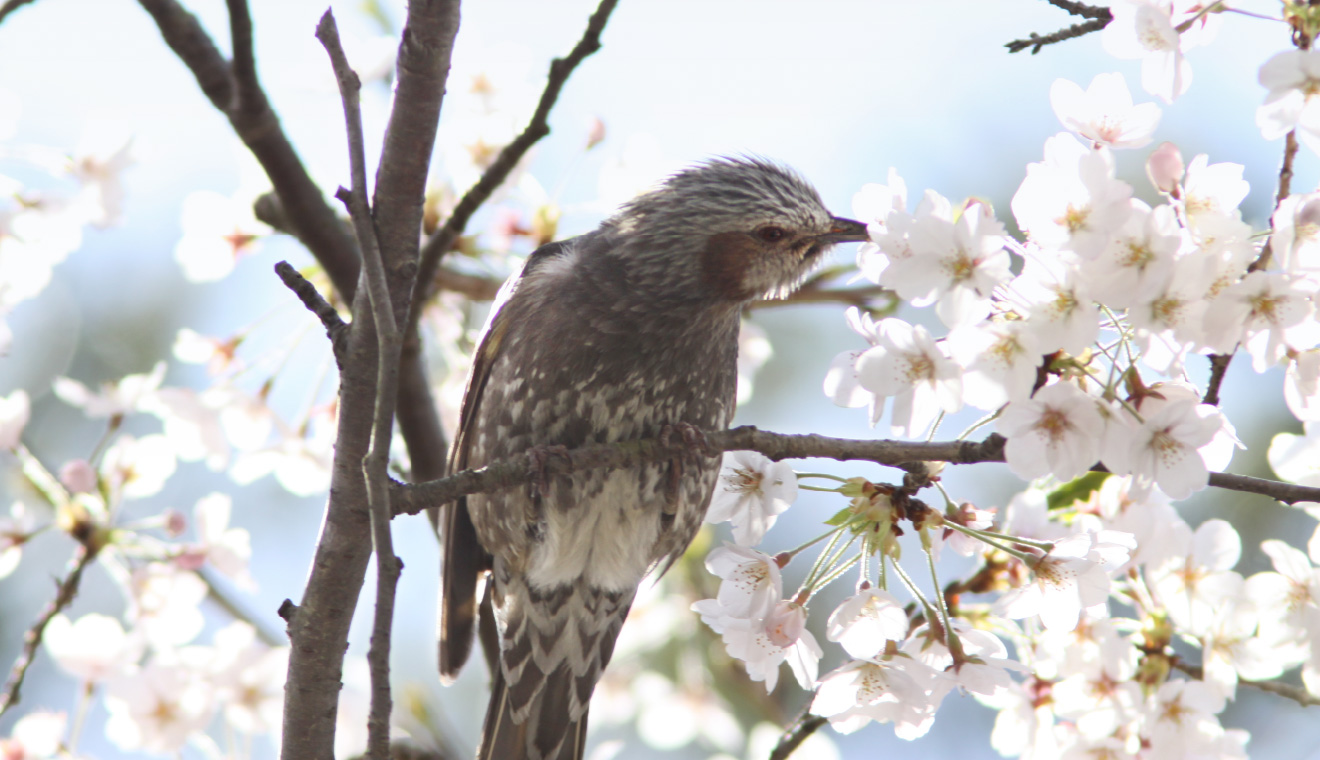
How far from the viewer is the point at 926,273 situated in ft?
5.48

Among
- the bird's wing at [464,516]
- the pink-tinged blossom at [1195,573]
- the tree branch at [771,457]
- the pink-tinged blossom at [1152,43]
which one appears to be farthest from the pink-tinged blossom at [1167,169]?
the bird's wing at [464,516]

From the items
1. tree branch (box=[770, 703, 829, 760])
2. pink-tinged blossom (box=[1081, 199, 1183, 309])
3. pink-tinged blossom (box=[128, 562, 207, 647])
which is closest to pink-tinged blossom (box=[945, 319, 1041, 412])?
pink-tinged blossom (box=[1081, 199, 1183, 309])

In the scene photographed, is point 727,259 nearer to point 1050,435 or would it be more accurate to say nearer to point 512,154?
point 512,154

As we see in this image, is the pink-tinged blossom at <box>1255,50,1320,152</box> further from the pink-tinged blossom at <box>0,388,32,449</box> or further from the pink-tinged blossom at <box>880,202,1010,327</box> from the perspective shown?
Answer: the pink-tinged blossom at <box>0,388,32,449</box>

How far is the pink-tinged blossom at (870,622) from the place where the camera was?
1898 millimetres

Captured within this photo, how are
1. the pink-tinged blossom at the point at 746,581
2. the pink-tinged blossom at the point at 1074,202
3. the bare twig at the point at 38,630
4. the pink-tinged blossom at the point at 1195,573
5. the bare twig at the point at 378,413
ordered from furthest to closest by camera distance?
1. the bare twig at the point at 38,630
2. the pink-tinged blossom at the point at 1195,573
3. the pink-tinged blossom at the point at 746,581
4. the bare twig at the point at 378,413
5. the pink-tinged blossom at the point at 1074,202

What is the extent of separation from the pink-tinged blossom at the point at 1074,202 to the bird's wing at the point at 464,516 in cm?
178

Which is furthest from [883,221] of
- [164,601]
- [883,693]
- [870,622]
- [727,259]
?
[164,601]

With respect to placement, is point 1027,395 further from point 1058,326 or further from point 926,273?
point 926,273

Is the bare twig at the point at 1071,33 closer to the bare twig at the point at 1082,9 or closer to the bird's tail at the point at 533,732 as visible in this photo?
the bare twig at the point at 1082,9

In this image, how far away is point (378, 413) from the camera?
1752mm

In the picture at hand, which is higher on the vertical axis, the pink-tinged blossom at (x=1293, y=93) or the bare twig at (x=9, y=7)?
the bare twig at (x=9, y=7)

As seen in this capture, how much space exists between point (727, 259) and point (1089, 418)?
1.45 metres

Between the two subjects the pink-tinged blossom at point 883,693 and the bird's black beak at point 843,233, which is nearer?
the pink-tinged blossom at point 883,693
